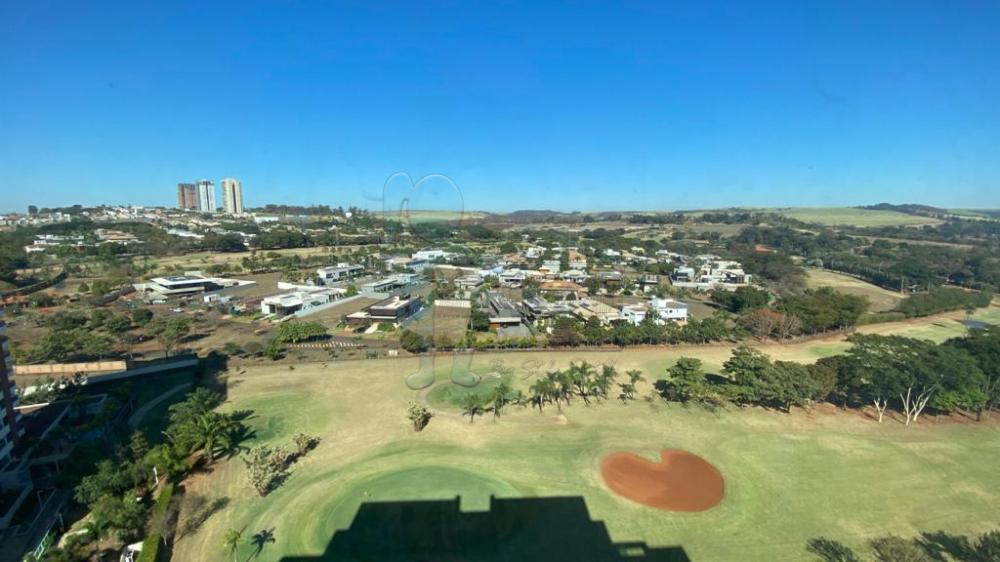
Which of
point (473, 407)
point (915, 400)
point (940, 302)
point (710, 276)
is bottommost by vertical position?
point (473, 407)

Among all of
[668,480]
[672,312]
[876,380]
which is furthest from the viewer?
[672,312]

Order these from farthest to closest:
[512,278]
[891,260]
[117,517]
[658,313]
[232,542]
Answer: [891,260] → [512,278] → [658,313] → [117,517] → [232,542]

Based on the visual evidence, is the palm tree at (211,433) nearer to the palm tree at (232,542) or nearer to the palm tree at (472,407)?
the palm tree at (232,542)

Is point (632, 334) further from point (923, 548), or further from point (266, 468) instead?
point (266, 468)

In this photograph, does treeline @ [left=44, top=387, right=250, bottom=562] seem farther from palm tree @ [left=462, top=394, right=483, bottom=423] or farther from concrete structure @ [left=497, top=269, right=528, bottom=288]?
concrete structure @ [left=497, top=269, right=528, bottom=288]

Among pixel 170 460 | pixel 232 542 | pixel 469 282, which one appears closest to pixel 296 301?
pixel 469 282
